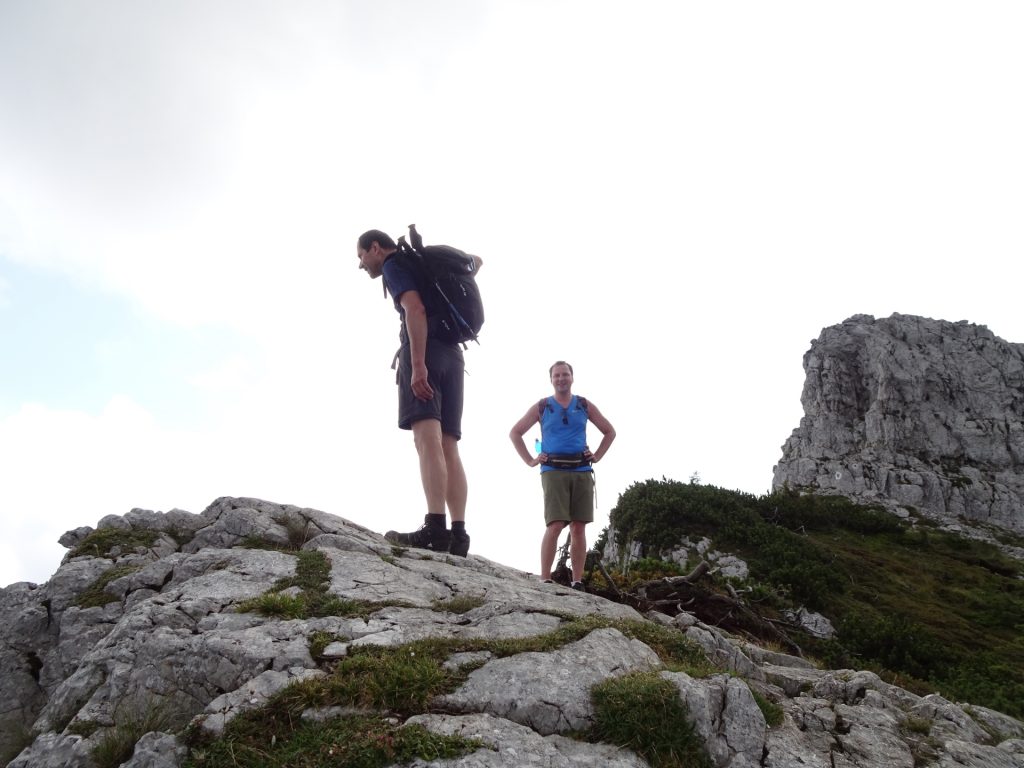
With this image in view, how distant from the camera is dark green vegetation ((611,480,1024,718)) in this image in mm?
10555

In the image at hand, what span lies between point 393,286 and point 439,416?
64.2 inches

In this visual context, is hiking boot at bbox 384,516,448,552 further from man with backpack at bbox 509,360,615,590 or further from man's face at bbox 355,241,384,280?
man's face at bbox 355,241,384,280

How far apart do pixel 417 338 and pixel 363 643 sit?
354 cm

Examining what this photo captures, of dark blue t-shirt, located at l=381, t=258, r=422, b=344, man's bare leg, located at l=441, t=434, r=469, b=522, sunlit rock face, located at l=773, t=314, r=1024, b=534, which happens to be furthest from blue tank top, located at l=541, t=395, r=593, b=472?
sunlit rock face, located at l=773, t=314, r=1024, b=534

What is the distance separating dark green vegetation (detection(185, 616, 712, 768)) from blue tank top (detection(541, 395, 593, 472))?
14.5ft

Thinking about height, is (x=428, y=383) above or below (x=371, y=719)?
above

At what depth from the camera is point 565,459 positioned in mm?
8945

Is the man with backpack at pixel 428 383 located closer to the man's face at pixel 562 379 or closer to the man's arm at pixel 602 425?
the man's face at pixel 562 379

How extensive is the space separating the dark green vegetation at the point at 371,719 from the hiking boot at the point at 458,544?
3033 mm

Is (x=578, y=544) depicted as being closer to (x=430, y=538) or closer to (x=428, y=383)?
(x=430, y=538)

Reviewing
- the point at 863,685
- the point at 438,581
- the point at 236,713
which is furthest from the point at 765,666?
the point at 236,713

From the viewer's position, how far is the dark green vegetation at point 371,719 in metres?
3.46

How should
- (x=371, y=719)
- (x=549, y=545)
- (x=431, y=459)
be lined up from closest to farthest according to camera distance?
1. (x=371, y=719)
2. (x=431, y=459)
3. (x=549, y=545)

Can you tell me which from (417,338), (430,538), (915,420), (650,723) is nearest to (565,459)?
(430,538)
